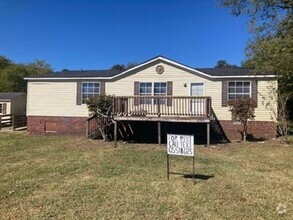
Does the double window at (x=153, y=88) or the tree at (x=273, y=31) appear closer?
the tree at (x=273, y=31)

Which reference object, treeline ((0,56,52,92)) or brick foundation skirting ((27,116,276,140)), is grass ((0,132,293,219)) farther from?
treeline ((0,56,52,92))

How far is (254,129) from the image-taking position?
16.9m

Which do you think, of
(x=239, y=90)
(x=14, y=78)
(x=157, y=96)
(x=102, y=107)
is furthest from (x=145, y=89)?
(x=14, y=78)

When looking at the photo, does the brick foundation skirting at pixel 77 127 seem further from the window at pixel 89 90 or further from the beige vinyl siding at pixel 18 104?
the beige vinyl siding at pixel 18 104

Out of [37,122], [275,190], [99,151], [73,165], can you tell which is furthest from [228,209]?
[37,122]

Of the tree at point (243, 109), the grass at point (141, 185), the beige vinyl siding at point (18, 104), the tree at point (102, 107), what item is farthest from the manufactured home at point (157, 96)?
the beige vinyl siding at point (18, 104)

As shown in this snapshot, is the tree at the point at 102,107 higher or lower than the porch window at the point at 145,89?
lower

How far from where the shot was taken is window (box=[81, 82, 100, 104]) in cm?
1889

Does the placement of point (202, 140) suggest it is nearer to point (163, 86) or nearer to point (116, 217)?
point (163, 86)

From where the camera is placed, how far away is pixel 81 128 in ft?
62.3

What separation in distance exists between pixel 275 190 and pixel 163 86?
37.7ft

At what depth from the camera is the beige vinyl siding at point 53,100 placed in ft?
62.8

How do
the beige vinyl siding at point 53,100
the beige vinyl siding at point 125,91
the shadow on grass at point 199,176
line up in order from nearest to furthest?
the shadow on grass at point 199,176 → the beige vinyl siding at point 125,91 → the beige vinyl siding at point 53,100

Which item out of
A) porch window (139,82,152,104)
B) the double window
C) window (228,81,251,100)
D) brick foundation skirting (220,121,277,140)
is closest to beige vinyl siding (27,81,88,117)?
porch window (139,82,152,104)
